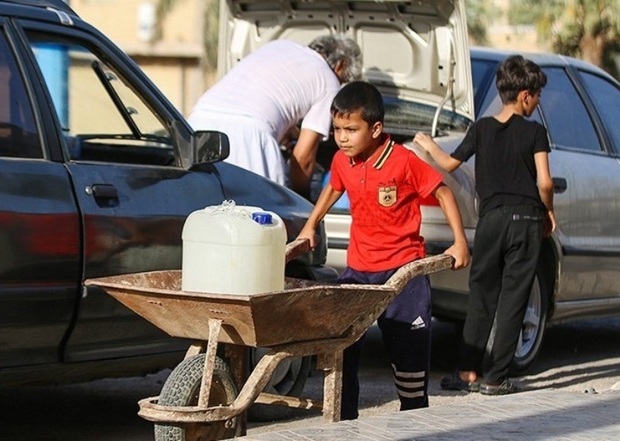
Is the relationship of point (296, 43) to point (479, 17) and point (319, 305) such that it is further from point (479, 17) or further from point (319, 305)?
point (479, 17)

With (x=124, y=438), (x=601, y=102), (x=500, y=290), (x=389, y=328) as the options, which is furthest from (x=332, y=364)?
(x=601, y=102)

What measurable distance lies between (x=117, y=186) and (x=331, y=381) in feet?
5.15

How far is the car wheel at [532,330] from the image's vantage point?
28.7ft

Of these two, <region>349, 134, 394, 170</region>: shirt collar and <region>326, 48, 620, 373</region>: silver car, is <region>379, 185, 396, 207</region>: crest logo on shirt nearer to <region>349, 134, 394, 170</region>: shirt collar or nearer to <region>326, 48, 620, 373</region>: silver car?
<region>349, 134, 394, 170</region>: shirt collar

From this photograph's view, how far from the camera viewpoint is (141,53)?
37.1m

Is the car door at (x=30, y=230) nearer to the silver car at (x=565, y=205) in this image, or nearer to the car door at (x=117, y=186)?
the car door at (x=117, y=186)

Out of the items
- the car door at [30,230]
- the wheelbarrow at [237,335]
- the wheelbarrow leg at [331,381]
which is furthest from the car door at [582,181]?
the wheelbarrow leg at [331,381]

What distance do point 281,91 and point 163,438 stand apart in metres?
3.97

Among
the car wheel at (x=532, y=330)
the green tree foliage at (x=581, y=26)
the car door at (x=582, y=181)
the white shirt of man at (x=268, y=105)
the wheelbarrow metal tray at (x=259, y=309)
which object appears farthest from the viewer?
the green tree foliage at (x=581, y=26)

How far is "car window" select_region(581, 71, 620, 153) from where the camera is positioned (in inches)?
384

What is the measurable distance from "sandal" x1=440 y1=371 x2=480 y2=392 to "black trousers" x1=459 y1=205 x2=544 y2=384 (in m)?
0.09

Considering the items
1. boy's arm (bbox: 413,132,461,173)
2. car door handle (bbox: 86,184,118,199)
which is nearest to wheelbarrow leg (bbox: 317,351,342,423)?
car door handle (bbox: 86,184,118,199)

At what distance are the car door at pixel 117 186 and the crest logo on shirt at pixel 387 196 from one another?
41.6 inches

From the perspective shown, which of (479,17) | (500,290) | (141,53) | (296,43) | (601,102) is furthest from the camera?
(141,53)
